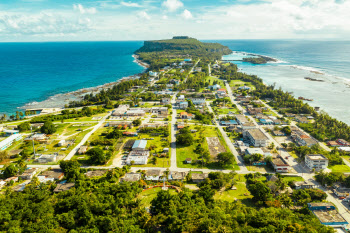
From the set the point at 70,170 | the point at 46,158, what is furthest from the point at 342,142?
the point at 46,158

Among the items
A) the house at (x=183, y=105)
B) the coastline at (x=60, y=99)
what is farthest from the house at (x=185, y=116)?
the coastline at (x=60, y=99)

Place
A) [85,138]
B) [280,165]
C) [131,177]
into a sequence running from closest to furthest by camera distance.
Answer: [131,177]
[280,165]
[85,138]

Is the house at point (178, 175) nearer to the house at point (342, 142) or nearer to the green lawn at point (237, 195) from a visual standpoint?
the green lawn at point (237, 195)

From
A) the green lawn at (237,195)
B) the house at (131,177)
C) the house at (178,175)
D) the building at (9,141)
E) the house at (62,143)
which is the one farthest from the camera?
the house at (62,143)

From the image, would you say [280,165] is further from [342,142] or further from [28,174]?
[28,174]

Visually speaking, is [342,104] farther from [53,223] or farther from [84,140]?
[53,223]

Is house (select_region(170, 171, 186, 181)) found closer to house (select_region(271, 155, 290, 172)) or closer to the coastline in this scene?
house (select_region(271, 155, 290, 172))

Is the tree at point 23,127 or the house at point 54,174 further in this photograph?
the tree at point 23,127
